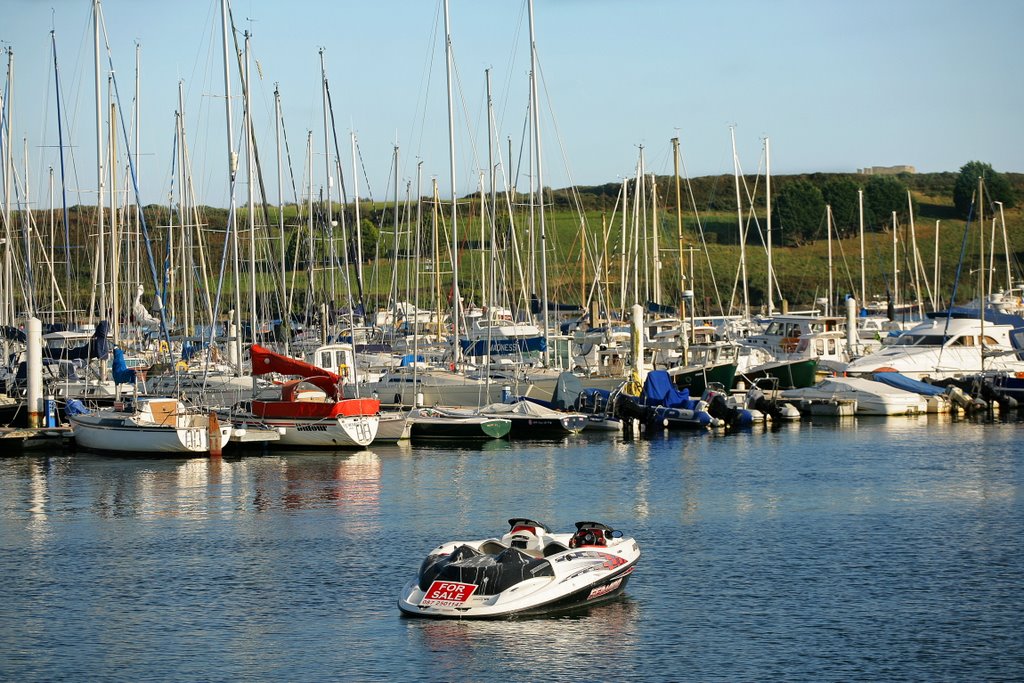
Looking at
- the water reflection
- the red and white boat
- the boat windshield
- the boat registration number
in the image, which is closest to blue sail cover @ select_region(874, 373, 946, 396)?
the boat windshield

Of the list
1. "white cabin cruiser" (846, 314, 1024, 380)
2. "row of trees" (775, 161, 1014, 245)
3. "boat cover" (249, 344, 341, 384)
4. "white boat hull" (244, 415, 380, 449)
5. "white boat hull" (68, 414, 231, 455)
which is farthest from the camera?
"row of trees" (775, 161, 1014, 245)

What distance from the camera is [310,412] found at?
50.5 meters

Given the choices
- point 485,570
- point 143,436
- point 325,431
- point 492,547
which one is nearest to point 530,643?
point 485,570

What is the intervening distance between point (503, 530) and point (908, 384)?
121 feet

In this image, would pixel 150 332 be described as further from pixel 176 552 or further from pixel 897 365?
pixel 176 552

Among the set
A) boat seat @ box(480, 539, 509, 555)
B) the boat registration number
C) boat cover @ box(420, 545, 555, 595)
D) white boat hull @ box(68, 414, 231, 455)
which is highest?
white boat hull @ box(68, 414, 231, 455)

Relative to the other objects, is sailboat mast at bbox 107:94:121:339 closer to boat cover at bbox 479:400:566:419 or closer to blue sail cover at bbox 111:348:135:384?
blue sail cover at bbox 111:348:135:384

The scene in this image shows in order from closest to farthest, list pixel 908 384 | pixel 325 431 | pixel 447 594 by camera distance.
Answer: pixel 447 594
pixel 325 431
pixel 908 384

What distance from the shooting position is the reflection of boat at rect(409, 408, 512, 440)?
53844mm

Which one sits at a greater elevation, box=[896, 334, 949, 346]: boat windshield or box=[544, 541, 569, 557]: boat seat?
box=[896, 334, 949, 346]: boat windshield

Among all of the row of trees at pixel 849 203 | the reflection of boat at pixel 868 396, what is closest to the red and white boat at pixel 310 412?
the reflection of boat at pixel 868 396

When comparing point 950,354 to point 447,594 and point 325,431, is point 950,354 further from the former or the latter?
point 447,594

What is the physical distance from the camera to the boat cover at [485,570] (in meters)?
25.2

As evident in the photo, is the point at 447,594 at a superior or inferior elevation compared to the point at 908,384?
inferior
